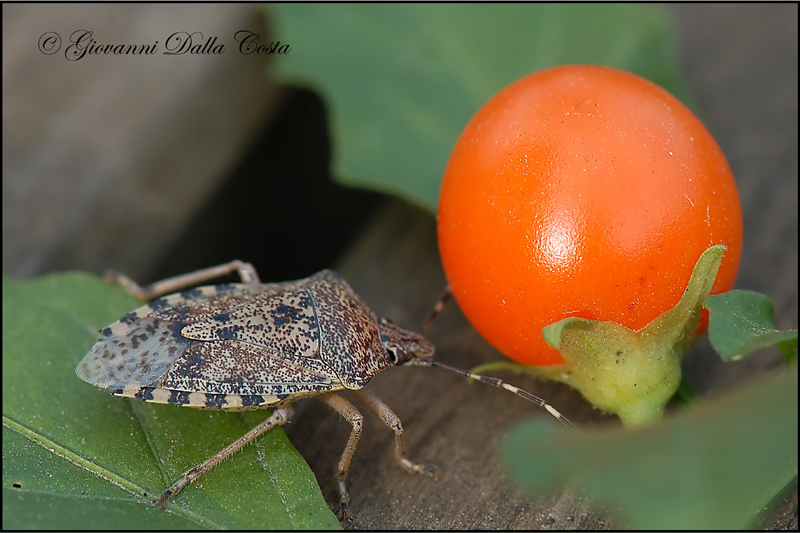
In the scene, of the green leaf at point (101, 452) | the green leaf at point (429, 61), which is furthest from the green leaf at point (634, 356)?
the green leaf at point (429, 61)

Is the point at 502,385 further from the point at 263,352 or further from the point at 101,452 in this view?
the point at 101,452

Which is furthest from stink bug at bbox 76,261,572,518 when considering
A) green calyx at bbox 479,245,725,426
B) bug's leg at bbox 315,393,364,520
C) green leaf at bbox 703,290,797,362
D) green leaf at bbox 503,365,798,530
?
green leaf at bbox 503,365,798,530

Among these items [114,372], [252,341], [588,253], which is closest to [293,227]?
[252,341]

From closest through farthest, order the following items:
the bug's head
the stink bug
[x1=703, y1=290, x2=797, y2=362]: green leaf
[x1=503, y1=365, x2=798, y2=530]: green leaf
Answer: [x1=503, y1=365, x2=798, y2=530]: green leaf
[x1=703, y1=290, x2=797, y2=362]: green leaf
the stink bug
the bug's head

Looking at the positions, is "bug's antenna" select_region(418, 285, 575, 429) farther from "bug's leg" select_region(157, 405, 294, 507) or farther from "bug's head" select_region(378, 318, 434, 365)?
"bug's leg" select_region(157, 405, 294, 507)

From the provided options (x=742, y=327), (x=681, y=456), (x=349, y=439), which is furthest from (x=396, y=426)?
(x=681, y=456)

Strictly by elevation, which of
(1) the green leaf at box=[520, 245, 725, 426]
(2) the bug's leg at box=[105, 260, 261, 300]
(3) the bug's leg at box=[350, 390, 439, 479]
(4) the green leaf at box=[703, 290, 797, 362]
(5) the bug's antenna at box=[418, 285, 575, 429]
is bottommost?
(2) the bug's leg at box=[105, 260, 261, 300]

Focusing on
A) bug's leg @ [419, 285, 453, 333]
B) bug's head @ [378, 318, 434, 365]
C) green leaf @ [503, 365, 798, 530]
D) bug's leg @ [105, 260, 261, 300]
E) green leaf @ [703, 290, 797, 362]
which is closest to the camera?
green leaf @ [503, 365, 798, 530]
